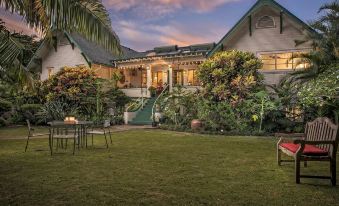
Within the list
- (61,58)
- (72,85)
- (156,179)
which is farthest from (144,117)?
(156,179)

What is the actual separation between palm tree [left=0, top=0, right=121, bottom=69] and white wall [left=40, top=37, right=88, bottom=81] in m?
19.9

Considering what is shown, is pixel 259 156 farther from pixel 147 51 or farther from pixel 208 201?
pixel 147 51

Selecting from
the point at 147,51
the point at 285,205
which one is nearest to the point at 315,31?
the point at 285,205

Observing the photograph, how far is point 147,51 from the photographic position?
36.9m

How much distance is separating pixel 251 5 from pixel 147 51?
18.0m

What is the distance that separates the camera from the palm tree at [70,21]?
7312mm

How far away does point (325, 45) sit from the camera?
648 inches

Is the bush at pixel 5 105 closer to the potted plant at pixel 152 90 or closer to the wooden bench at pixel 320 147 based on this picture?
the potted plant at pixel 152 90

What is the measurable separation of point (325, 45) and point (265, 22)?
5.43 m

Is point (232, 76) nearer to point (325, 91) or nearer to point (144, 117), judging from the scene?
point (325, 91)

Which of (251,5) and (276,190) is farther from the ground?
(251,5)

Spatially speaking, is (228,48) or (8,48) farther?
(228,48)

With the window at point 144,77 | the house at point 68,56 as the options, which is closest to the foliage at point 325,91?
the house at point 68,56

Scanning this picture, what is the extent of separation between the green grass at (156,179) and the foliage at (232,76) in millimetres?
6741
